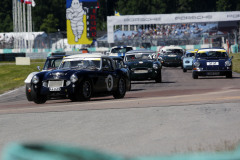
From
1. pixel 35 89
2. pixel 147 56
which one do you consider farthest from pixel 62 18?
pixel 35 89

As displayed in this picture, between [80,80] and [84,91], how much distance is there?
1.40 ft

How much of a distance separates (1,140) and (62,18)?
142639 mm

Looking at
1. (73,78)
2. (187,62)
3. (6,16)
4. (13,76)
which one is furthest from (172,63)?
(6,16)

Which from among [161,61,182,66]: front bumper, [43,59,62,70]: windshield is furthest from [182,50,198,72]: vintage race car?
[43,59,62,70]: windshield

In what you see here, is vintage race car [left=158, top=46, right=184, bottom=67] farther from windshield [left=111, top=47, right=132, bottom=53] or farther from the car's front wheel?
the car's front wheel

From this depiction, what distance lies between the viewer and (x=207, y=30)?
8231 cm

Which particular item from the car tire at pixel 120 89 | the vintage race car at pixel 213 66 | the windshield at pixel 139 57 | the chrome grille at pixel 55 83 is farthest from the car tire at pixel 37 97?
the vintage race car at pixel 213 66

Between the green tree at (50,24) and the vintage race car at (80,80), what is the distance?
125549 millimetres

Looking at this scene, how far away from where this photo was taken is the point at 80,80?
14.5m

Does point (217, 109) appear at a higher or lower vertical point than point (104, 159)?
lower

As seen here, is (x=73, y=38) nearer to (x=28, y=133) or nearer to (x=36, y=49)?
(x=36, y=49)

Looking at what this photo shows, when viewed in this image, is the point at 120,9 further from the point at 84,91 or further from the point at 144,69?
the point at 84,91

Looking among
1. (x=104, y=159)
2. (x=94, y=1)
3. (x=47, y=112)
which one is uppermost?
(x=94, y=1)

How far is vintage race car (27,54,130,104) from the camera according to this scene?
14.6 meters
